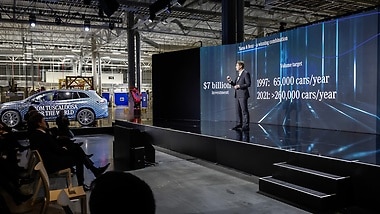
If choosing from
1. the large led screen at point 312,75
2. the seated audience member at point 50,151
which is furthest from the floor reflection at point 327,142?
the seated audience member at point 50,151

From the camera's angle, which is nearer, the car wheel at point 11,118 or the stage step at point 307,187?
the stage step at point 307,187

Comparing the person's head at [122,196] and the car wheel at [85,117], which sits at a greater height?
the person's head at [122,196]

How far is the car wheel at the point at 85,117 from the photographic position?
40.2 ft

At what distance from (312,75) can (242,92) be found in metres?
1.59

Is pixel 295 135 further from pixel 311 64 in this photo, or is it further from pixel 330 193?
pixel 330 193

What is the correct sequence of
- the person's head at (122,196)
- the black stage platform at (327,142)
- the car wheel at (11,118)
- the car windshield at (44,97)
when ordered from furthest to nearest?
the car windshield at (44,97)
the car wheel at (11,118)
the black stage platform at (327,142)
the person's head at (122,196)

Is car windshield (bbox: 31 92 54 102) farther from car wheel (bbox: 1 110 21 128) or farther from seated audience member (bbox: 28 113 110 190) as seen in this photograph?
seated audience member (bbox: 28 113 110 190)

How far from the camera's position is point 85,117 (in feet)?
40.4

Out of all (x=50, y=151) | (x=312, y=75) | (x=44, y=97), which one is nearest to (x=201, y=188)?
(x=50, y=151)

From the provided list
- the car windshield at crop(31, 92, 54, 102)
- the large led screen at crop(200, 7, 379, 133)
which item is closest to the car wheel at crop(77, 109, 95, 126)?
the car windshield at crop(31, 92, 54, 102)

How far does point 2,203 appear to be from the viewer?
8.94 feet

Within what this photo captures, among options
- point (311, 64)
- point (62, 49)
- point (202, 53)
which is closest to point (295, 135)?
point (311, 64)

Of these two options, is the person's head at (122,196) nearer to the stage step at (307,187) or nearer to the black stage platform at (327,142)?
the stage step at (307,187)

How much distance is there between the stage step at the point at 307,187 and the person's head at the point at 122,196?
301 centimetres
